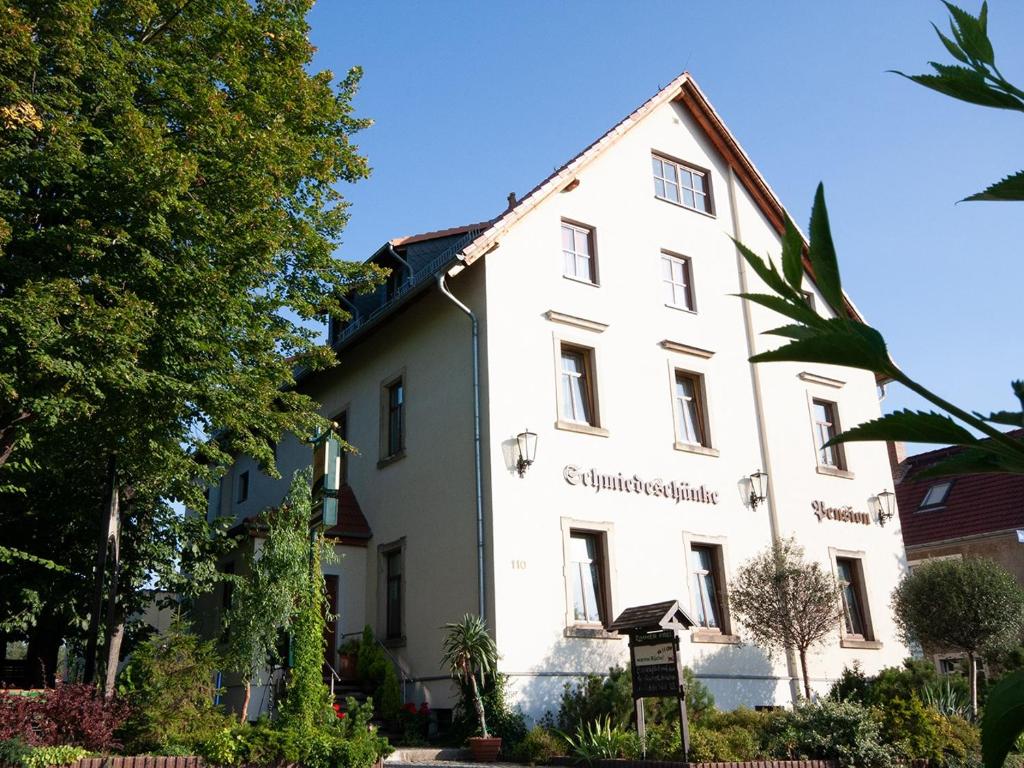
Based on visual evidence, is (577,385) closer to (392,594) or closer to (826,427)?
(392,594)

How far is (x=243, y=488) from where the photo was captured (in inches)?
1067

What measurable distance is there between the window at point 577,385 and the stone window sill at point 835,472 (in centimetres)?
622

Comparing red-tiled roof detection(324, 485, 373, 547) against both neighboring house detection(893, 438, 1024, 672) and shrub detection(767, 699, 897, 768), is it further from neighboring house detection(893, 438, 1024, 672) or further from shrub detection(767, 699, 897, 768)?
neighboring house detection(893, 438, 1024, 672)

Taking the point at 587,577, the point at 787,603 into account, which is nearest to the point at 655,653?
the point at 587,577

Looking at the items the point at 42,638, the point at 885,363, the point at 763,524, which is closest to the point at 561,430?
the point at 763,524

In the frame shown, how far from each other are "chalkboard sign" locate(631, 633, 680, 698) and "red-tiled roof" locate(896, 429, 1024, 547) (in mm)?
14849

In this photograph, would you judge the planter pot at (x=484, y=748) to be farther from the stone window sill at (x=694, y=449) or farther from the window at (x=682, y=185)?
the window at (x=682, y=185)

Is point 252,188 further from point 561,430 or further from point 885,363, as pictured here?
point 885,363

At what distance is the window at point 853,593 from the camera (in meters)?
21.0

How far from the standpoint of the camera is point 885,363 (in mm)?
1005

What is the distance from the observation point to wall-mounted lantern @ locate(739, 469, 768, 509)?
19844 mm

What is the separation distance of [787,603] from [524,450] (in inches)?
212

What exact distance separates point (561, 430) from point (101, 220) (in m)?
8.35

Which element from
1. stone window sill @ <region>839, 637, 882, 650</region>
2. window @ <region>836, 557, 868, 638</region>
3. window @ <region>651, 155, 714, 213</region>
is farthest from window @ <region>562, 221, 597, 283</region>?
stone window sill @ <region>839, 637, 882, 650</region>
